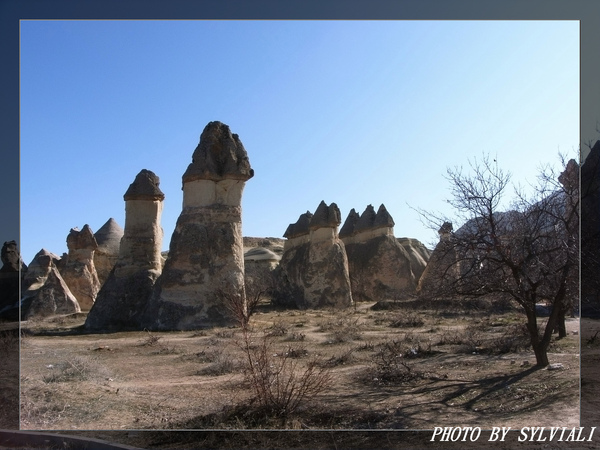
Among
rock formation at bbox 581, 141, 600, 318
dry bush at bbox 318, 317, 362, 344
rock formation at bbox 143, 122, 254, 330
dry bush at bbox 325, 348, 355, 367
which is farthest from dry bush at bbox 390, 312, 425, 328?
rock formation at bbox 581, 141, 600, 318

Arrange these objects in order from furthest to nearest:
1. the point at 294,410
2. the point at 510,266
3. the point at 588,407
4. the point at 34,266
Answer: the point at 34,266 → the point at 510,266 → the point at 588,407 → the point at 294,410

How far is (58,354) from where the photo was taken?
30.5ft

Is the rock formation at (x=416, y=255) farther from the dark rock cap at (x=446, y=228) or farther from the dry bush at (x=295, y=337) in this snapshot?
the dark rock cap at (x=446, y=228)

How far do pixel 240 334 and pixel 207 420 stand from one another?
6.96m

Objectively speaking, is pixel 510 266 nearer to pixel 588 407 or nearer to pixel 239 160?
pixel 588 407

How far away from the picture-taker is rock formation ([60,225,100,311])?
21797 millimetres

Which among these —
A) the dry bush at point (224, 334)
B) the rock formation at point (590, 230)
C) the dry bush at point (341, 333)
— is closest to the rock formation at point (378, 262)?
the dry bush at point (341, 333)

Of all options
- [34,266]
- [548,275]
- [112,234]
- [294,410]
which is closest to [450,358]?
[548,275]

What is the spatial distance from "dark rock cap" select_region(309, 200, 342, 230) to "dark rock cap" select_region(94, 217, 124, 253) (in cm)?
938

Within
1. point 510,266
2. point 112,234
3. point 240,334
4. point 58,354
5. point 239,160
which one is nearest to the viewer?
point 510,266

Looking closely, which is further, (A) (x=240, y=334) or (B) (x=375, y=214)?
(B) (x=375, y=214)

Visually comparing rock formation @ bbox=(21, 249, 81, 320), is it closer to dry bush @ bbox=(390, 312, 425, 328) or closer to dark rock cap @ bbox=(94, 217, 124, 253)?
dark rock cap @ bbox=(94, 217, 124, 253)

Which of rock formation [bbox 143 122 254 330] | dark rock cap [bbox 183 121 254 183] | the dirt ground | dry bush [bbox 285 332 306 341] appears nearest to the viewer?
the dirt ground

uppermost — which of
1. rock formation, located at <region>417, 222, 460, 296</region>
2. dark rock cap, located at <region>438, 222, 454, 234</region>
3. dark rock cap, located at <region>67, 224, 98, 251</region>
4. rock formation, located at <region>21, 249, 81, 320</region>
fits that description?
dark rock cap, located at <region>67, 224, 98, 251</region>
